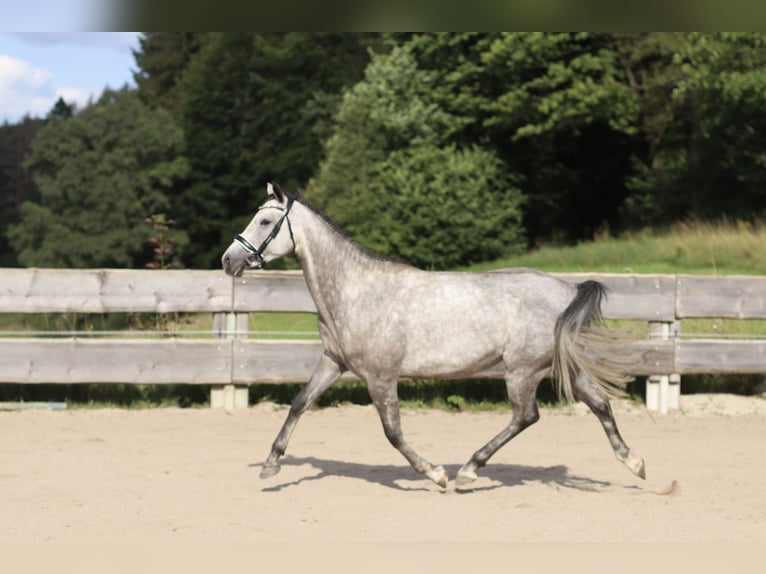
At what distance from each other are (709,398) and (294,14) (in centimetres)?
913

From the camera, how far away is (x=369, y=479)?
676 centimetres

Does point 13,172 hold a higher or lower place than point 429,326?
higher

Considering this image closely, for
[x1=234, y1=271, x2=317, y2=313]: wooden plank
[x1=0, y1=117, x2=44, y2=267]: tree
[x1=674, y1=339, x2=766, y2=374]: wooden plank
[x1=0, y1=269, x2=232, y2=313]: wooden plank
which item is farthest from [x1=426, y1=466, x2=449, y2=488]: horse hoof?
[x1=0, y1=117, x2=44, y2=267]: tree

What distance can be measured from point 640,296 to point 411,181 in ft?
66.3

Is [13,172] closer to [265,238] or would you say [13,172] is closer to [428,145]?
[428,145]

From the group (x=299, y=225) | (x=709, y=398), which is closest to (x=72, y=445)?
(x=299, y=225)

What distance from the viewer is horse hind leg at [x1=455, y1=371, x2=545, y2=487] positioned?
20.1 feet

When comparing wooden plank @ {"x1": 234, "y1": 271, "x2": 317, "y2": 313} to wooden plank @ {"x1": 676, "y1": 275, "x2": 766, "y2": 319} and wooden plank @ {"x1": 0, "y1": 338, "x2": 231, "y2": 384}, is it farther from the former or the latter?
wooden plank @ {"x1": 676, "y1": 275, "x2": 766, "y2": 319}

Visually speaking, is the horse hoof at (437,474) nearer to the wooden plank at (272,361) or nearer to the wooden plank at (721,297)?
the wooden plank at (272,361)

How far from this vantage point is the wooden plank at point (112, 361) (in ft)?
30.3

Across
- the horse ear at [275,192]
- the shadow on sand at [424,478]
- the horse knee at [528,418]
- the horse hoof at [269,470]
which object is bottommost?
the shadow on sand at [424,478]

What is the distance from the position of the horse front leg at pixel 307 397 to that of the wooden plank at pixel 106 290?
3379 mm

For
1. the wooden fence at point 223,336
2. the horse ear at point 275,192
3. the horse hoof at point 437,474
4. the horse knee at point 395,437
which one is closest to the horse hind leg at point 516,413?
the horse hoof at point 437,474

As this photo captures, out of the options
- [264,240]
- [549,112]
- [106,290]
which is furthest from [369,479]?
[549,112]
